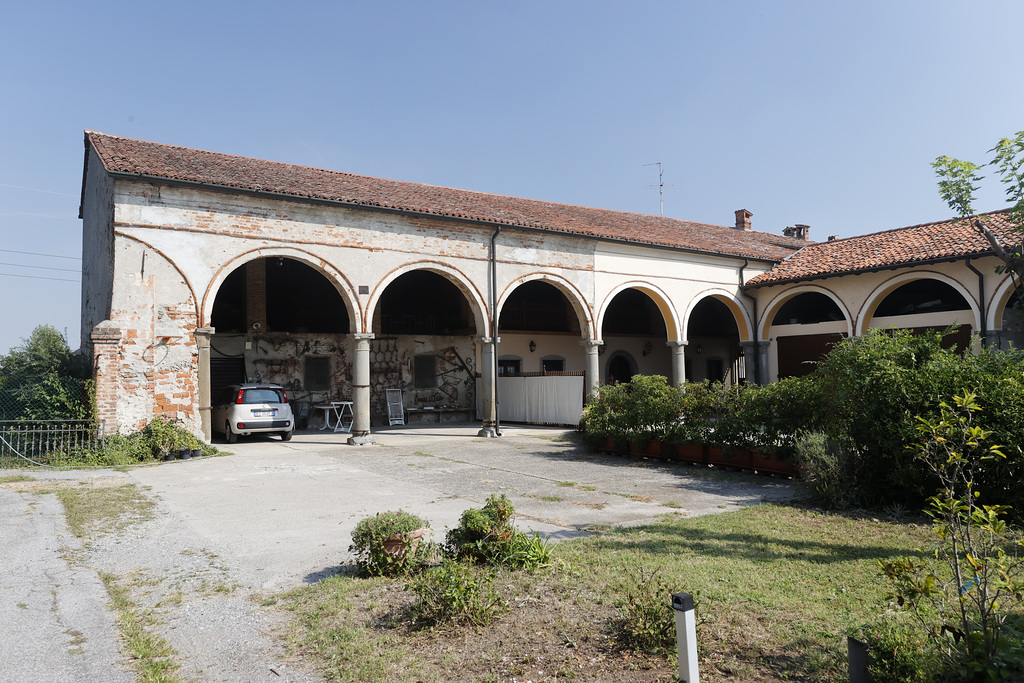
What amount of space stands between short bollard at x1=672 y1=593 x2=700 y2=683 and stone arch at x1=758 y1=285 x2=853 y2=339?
62.6 feet

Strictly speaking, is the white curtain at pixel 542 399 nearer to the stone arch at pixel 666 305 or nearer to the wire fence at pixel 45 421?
the stone arch at pixel 666 305

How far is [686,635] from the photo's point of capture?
293 centimetres

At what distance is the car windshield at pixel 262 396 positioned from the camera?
51.6 feet

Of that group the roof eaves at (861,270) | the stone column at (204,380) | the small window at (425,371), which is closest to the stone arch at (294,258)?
the stone column at (204,380)

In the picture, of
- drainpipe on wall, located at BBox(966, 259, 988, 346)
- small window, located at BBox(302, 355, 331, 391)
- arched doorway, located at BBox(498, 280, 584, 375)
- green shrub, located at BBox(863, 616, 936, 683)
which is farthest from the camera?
arched doorway, located at BBox(498, 280, 584, 375)

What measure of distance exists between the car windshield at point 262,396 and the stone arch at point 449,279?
283 centimetres

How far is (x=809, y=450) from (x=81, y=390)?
13.4 meters

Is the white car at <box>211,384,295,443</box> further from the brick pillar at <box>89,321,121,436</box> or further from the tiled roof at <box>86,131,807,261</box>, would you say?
the tiled roof at <box>86,131,807,261</box>

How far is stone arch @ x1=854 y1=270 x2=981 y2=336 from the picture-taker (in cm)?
1711

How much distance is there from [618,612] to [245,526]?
14.9 ft

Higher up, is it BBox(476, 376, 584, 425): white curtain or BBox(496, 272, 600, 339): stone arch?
BBox(496, 272, 600, 339): stone arch

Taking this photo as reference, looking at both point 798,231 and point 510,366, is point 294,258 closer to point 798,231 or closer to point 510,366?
point 510,366

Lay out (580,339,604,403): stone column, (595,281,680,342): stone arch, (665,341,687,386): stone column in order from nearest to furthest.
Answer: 1. (580,339,604,403): stone column
2. (595,281,680,342): stone arch
3. (665,341,687,386): stone column

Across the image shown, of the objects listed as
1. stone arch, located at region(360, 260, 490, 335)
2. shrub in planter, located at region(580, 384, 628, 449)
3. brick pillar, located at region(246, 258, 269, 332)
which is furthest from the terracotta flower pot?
brick pillar, located at region(246, 258, 269, 332)
